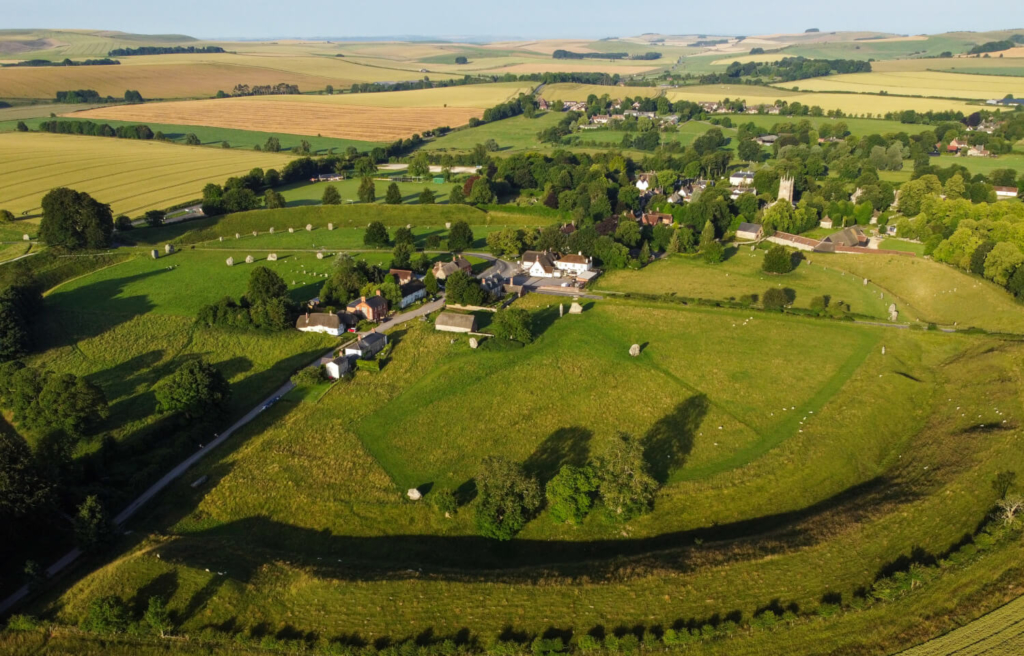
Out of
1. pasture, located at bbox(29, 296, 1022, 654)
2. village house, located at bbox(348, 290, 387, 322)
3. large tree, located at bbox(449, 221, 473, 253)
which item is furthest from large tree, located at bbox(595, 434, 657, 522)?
large tree, located at bbox(449, 221, 473, 253)

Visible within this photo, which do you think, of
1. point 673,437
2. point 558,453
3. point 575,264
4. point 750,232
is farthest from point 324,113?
point 673,437

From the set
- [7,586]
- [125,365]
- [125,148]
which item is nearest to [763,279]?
[125,365]

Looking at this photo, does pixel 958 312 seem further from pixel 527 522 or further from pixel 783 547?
pixel 527 522

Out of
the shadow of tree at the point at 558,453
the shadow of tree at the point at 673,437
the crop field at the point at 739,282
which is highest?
the shadow of tree at the point at 558,453

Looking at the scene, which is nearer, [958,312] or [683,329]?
[683,329]

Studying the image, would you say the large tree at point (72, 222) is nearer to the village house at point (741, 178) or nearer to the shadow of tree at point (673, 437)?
the shadow of tree at point (673, 437)

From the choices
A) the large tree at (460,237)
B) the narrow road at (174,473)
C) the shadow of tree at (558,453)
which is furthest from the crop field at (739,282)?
the shadow of tree at (558,453)
